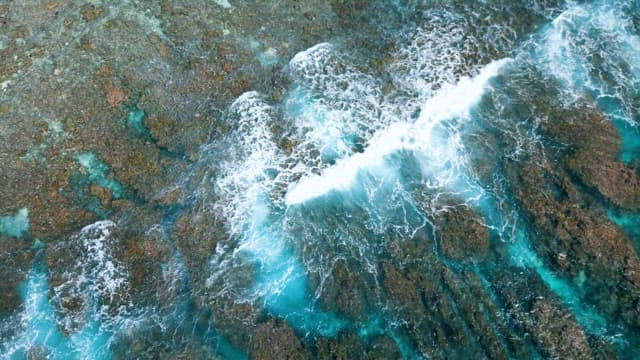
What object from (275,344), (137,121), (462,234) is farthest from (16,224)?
(462,234)

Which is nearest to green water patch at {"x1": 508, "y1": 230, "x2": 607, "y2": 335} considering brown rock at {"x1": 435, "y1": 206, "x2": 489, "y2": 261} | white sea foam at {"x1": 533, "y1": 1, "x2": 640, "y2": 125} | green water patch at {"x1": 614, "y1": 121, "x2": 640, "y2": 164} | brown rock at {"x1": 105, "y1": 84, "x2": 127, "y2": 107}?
brown rock at {"x1": 435, "y1": 206, "x2": 489, "y2": 261}

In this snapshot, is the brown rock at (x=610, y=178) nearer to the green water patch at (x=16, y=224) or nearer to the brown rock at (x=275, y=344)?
the brown rock at (x=275, y=344)

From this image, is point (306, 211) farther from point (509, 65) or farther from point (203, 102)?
point (509, 65)

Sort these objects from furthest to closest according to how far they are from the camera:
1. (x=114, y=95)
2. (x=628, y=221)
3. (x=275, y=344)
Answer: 1. (x=114, y=95)
2. (x=628, y=221)
3. (x=275, y=344)

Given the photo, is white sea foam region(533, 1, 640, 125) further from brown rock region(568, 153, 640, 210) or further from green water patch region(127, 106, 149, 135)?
green water patch region(127, 106, 149, 135)

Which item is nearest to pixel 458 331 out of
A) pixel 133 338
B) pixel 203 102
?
pixel 133 338

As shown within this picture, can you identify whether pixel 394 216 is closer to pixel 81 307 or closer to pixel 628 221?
pixel 628 221
